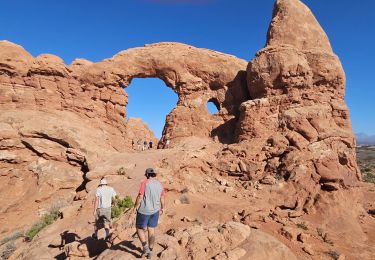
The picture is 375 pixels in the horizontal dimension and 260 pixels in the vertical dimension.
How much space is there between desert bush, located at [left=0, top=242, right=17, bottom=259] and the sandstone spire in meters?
15.3

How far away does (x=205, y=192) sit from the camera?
14719mm

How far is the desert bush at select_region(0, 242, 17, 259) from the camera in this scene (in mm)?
10750

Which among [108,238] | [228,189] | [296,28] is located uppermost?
[296,28]

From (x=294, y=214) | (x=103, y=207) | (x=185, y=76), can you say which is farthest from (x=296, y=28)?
(x=103, y=207)

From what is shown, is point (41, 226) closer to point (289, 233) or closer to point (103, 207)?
point (103, 207)

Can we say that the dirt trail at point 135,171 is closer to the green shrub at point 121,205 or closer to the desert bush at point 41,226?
the green shrub at point 121,205

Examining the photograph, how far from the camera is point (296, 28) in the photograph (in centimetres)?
1858

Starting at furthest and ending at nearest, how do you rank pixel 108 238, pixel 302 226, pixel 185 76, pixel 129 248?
1. pixel 185 76
2. pixel 302 226
3. pixel 108 238
4. pixel 129 248

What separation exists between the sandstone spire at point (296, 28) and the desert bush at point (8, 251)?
15.3 m

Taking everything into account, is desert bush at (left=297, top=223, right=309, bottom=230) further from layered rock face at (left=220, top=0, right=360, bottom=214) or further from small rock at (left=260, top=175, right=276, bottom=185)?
small rock at (left=260, top=175, right=276, bottom=185)

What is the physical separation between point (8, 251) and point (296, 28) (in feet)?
55.0

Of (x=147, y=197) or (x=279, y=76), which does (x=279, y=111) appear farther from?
(x=147, y=197)

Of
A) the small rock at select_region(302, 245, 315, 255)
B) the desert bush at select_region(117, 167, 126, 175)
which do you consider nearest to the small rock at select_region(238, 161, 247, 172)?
the desert bush at select_region(117, 167, 126, 175)

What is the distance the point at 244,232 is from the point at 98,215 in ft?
11.8
